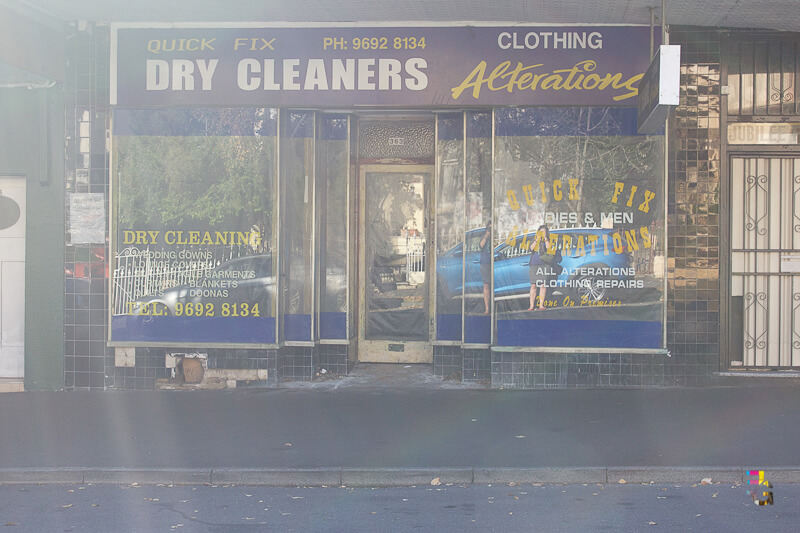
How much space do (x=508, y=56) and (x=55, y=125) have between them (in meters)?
5.67

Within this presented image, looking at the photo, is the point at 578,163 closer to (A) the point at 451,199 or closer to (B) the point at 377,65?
(A) the point at 451,199

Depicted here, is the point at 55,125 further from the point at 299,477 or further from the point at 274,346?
the point at 299,477

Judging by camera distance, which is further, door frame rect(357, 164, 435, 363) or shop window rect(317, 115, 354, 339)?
door frame rect(357, 164, 435, 363)

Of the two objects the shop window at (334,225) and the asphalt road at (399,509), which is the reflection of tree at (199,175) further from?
the asphalt road at (399,509)

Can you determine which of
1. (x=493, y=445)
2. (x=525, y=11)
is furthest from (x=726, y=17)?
(x=493, y=445)

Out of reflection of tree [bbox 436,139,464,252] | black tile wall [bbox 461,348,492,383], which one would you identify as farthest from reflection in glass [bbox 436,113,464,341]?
black tile wall [bbox 461,348,492,383]

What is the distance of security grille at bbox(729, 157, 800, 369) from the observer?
10.0m

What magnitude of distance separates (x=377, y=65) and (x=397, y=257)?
2.66 meters

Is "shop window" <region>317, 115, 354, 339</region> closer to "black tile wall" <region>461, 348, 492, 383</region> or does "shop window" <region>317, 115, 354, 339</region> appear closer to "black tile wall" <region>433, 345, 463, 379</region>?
"black tile wall" <region>433, 345, 463, 379</region>

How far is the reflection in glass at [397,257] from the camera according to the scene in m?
11.3

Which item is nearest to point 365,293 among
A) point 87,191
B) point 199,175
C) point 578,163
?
point 199,175

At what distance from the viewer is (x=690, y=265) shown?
9812 mm

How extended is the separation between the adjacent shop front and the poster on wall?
0.02 m

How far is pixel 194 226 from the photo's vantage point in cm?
1024
